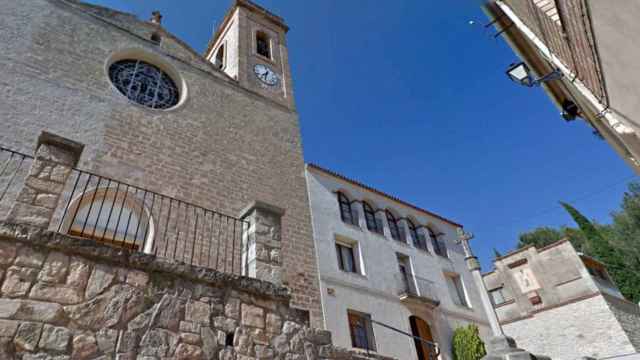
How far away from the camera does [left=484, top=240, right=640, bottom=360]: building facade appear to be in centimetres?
1569

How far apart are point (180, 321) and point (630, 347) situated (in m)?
18.1

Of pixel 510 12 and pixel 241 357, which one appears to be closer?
pixel 241 357

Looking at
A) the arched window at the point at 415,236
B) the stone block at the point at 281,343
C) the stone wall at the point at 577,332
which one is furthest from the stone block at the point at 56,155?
the stone wall at the point at 577,332

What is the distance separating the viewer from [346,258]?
1248 cm

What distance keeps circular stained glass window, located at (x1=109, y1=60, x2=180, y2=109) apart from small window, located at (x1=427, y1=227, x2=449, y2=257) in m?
11.2

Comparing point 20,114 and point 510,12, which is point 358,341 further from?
point 20,114

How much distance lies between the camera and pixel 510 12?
6.81 meters

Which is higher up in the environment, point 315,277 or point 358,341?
point 315,277

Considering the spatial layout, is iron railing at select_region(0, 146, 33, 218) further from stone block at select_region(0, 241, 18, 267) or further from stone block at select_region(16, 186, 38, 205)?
stone block at select_region(0, 241, 18, 267)

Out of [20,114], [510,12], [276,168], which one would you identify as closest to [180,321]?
[20,114]

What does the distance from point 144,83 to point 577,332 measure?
18.6 meters

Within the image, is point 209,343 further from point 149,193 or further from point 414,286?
point 414,286

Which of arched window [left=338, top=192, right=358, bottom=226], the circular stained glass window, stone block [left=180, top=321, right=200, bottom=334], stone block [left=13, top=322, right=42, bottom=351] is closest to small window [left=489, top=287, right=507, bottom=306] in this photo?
arched window [left=338, top=192, right=358, bottom=226]

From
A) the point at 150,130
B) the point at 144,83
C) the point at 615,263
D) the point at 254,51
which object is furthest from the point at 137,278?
the point at 615,263
